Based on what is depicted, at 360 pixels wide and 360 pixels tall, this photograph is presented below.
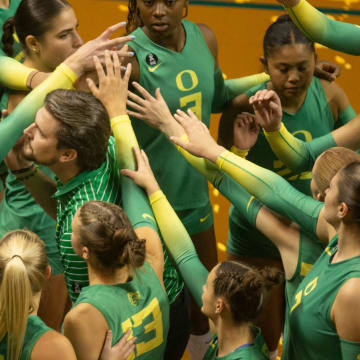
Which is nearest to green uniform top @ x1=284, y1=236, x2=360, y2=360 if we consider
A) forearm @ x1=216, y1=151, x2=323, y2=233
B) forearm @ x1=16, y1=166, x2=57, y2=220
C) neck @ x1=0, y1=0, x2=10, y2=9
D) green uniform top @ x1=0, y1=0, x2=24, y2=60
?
forearm @ x1=216, y1=151, x2=323, y2=233

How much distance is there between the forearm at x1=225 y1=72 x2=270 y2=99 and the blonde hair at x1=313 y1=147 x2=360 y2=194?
39.8 inches

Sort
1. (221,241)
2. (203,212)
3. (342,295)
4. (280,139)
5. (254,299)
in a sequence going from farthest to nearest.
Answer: (221,241) → (203,212) → (280,139) → (254,299) → (342,295)

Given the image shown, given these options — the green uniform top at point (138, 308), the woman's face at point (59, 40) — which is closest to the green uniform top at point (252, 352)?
the green uniform top at point (138, 308)

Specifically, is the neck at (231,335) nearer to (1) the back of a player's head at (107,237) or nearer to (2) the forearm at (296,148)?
(1) the back of a player's head at (107,237)

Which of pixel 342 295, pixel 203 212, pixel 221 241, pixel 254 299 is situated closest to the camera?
pixel 342 295

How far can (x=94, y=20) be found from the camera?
12.5 feet

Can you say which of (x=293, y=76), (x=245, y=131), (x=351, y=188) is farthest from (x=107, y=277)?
(x=293, y=76)

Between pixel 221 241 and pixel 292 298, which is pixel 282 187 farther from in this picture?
pixel 221 241

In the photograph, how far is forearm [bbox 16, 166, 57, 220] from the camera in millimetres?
2266

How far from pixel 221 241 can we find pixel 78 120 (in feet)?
6.17

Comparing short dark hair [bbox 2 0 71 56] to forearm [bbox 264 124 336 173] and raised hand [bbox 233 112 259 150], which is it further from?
forearm [bbox 264 124 336 173]

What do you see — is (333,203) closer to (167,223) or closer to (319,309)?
(319,309)

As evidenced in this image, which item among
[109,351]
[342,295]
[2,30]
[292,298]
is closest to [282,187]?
[292,298]

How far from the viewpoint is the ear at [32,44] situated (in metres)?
2.60
